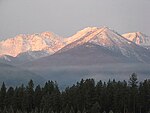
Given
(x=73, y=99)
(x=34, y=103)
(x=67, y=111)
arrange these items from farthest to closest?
(x=34, y=103) → (x=73, y=99) → (x=67, y=111)

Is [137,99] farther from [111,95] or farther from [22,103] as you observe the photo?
[22,103]

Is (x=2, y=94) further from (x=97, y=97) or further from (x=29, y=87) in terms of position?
(x=97, y=97)

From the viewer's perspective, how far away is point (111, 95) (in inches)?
5399

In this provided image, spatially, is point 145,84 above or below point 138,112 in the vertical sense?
above

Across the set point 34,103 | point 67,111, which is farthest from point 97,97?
point 34,103

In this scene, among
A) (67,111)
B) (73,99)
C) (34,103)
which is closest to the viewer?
(67,111)

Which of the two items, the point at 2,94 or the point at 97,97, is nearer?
the point at 97,97

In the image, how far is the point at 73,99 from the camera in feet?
456

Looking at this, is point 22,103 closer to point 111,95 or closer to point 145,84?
point 111,95

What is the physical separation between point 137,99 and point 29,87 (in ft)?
127

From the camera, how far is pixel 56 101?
5502 inches

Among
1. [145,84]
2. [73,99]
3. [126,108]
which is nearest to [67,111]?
[73,99]

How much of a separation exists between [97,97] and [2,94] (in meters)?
36.5

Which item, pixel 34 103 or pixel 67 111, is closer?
pixel 67 111
